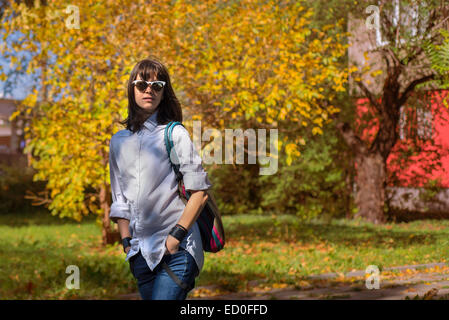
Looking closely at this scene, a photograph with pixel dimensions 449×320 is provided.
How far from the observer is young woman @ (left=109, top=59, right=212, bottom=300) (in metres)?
3.21

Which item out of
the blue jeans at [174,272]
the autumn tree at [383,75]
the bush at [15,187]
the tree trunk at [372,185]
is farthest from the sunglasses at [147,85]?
the bush at [15,187]

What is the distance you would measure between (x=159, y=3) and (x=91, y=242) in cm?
636

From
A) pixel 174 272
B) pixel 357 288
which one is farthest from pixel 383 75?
pixel 174 272

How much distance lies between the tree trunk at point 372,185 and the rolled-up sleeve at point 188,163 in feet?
48.3

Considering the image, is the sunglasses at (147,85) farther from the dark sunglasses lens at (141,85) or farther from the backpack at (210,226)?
the backpack at (210,226)

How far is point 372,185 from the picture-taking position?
57.4ft

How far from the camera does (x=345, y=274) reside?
347 inches

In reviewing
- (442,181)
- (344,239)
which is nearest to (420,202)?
(442,181)

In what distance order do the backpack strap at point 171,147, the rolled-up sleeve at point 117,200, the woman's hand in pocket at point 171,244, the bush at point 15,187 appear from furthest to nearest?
the bush at point 15,187
the rolled-up sleeve at point 117,200
the backpack strap at point 171,147
the woman's hand in pocket at point 171,244

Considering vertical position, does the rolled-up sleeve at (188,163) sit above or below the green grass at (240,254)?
above

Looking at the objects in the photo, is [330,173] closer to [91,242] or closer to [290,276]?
[91,242]

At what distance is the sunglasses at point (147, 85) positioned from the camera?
3.43 metres

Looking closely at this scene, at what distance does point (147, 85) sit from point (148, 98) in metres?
0.08
